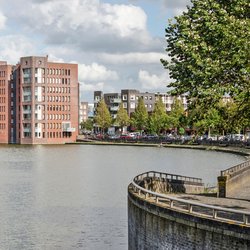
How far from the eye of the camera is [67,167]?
98750mm

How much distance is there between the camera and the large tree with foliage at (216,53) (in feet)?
109

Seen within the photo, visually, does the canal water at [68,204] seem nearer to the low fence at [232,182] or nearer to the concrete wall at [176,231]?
the low fence at [232,182]

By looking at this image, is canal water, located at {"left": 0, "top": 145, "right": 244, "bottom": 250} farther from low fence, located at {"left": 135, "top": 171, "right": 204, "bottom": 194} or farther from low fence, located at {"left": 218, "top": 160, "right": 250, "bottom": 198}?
low fence, located at {"left": 218, "top": 160, "right": 250, "bottom": 198}

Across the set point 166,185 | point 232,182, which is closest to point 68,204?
point 166,185

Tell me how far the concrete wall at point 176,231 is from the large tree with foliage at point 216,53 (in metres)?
8.41

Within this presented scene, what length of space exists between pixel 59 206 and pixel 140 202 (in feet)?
82.9

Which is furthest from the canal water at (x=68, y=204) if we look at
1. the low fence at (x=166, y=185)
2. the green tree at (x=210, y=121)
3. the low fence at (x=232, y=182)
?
the green tree at (x=210, y=121)

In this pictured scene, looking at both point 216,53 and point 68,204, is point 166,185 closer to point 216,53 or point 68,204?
point 216,53

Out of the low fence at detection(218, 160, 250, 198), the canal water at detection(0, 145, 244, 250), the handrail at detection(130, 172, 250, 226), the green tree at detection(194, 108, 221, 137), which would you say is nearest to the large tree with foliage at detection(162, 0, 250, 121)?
the green tree at detection(194, 108, 221, 137)

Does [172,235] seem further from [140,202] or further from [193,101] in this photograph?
[193,101]

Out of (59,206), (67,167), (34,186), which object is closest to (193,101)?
(59,206)

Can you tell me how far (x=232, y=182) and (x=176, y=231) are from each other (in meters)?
17.6

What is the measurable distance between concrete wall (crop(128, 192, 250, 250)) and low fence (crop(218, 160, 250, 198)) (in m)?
8.79

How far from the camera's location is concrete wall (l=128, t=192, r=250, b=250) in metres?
22.5
